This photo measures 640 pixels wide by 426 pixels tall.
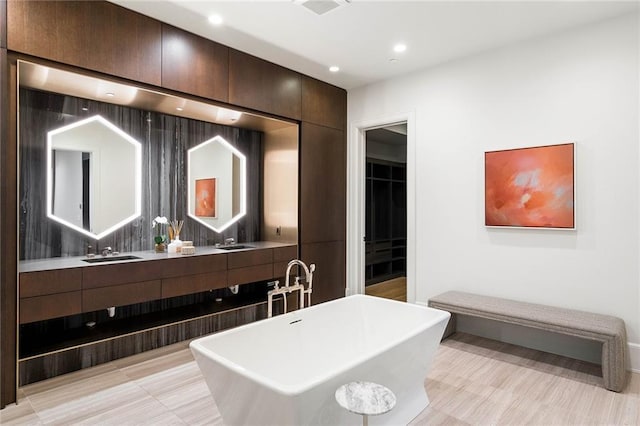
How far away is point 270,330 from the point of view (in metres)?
2.50

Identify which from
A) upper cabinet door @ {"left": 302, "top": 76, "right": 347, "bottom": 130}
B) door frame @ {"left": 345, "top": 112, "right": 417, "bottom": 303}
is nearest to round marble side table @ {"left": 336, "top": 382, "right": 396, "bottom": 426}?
door frame @ {"left": 345, "top": 112, "right": 417, "bottom": 303}

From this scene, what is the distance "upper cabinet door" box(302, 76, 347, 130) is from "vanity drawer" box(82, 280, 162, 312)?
2382 mm

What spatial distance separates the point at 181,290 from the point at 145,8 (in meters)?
2.25

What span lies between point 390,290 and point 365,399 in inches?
171

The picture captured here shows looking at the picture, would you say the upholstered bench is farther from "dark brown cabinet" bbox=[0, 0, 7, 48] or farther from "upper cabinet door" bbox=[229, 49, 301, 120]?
"dark brown cabinet" bbox=[0, 0, 7, 48]

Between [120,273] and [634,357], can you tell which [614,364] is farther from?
[120,273]

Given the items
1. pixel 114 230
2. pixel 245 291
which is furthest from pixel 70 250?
pixel 245 291

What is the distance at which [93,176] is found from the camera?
335 cm

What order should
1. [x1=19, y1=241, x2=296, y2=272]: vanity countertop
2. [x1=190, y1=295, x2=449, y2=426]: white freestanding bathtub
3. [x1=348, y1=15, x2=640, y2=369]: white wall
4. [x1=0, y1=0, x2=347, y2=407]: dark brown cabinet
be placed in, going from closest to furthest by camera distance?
[x1=190, y1=295, x2=449, y2=426]: white freestanding bathtub → [x1=0, y1=0, x2=347, y2=407]: dark brown cabinet → [x1=19, y1=241, x2=296, y2=272]: vanity countertop → [x1=348, y1=15, x2=640, y2=369]: white wall

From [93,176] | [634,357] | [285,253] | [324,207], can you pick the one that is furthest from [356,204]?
[634,357]

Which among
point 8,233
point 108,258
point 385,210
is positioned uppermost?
point 385,210

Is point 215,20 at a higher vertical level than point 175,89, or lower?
higher

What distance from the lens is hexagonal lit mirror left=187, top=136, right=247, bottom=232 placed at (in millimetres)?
4047

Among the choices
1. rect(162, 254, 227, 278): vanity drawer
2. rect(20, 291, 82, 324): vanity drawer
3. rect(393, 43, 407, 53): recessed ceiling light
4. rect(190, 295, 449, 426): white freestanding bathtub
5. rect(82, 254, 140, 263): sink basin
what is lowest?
rect(190, 295, 449, 426): white freestanding bathtub
